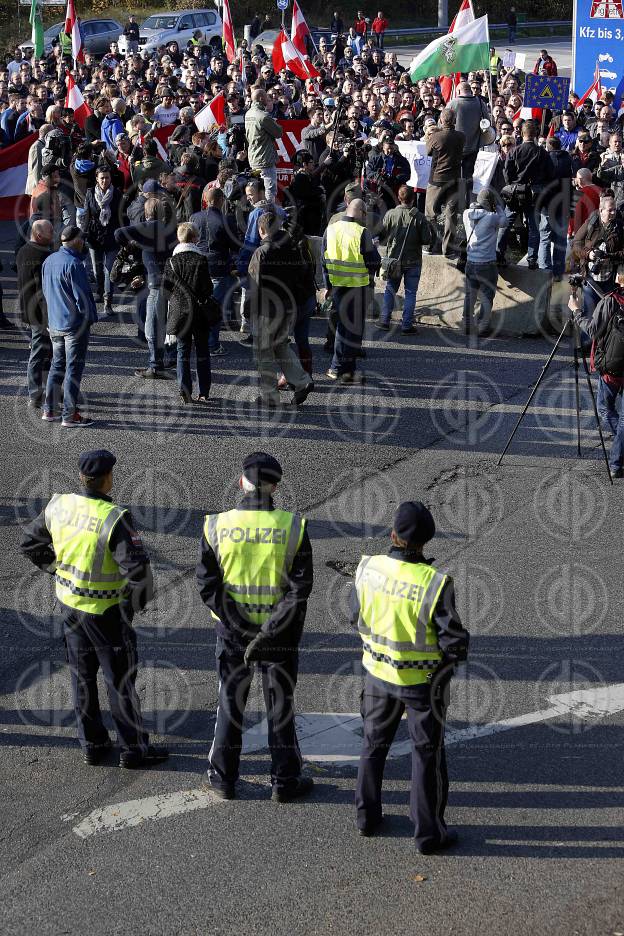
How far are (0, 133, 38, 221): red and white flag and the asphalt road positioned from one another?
204 inches

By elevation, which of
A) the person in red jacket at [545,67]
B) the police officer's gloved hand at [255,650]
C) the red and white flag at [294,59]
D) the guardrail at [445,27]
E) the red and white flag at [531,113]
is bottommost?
the police officer's gloved hand at [255,650]

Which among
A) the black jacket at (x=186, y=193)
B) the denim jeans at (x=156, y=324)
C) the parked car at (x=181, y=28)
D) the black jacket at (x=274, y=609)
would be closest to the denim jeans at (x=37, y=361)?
the denim jeans at (x=156, y=324)

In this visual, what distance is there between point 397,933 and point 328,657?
2.50 meters

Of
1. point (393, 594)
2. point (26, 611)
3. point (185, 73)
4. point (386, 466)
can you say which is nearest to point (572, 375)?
point (386, 466)

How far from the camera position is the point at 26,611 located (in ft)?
26.0

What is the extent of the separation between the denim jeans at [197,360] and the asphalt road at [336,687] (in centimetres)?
24

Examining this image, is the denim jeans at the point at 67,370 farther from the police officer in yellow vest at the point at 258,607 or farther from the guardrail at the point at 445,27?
the guardrail at the point at 445,27

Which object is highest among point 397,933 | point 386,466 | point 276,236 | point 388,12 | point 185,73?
point 388,12

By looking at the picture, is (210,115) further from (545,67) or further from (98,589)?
(98,589)

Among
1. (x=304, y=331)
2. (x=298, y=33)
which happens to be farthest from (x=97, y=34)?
(x=304, y=331)

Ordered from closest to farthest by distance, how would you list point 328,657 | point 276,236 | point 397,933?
point 397,933, point 328,657, point 276,236

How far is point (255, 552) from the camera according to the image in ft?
18.9

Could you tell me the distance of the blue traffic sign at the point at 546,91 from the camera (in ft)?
64.1

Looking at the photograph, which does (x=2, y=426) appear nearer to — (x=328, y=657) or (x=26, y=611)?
(x=26, y=611)
